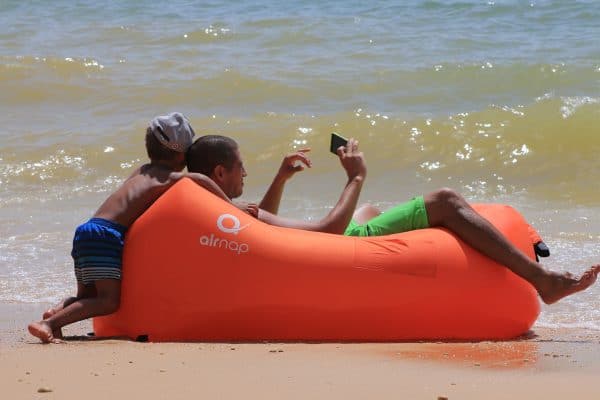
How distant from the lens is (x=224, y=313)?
468 centimetres

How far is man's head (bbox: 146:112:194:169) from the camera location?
478 cm

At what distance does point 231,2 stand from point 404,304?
11922 mm

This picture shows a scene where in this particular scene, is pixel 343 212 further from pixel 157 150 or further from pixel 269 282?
pixel 157 150

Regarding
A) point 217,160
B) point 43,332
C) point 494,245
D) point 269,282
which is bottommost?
point 43,332

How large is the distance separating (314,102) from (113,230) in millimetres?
6879

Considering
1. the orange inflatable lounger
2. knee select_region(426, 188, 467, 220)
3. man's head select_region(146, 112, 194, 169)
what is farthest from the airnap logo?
knee select_region(426, 188, 467, 220)

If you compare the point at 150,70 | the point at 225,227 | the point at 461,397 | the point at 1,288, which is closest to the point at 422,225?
the point at 225,227

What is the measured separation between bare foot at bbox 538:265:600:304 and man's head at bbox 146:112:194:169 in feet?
5.41

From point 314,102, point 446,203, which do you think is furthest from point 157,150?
point 314,102

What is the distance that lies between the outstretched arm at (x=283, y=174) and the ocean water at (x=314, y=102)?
1.33 m

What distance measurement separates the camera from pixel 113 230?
4691 millimetres

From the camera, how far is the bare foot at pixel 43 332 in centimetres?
456

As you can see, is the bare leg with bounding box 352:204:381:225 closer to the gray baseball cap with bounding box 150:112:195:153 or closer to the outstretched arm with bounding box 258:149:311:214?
the outstretched arm with bounding box 258:149:311:214

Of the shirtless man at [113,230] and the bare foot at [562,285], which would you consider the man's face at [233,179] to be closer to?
the shirtless man at [113,230]
